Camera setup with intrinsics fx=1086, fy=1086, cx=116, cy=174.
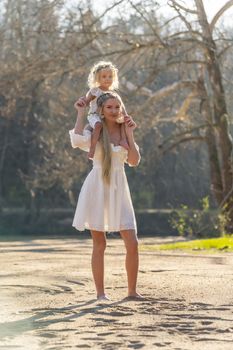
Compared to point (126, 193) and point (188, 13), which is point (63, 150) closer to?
point (188, 13)

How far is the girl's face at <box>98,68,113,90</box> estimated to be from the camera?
368 inches

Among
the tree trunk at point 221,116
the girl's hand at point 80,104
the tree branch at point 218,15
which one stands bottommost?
the girl's hand at point 80,104

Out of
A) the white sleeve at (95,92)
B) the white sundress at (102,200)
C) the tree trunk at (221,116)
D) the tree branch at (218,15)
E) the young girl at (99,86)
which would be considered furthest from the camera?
the tree trunk at (221,116)

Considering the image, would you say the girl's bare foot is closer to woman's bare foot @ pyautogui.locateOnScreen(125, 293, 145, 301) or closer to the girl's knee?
the girl's knee

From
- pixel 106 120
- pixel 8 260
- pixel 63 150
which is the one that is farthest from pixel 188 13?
pixel 106 120

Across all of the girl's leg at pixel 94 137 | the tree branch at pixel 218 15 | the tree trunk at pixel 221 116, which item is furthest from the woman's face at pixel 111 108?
the tree branch at pixel 218 15

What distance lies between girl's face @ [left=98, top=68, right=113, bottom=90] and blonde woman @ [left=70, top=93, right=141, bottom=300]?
19 centimetres

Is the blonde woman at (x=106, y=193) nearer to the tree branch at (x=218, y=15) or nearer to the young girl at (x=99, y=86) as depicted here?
the young girl at (x=99, y=86)

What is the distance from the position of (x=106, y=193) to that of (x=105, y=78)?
3.38ft

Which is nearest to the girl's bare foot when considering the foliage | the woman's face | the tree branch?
the woman's face

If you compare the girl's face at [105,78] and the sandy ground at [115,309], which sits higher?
the girl's face at [105,78]

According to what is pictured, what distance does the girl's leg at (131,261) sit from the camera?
9055mm

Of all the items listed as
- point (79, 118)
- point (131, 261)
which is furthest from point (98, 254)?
point (79, 118)

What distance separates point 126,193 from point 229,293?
1.28 meters
